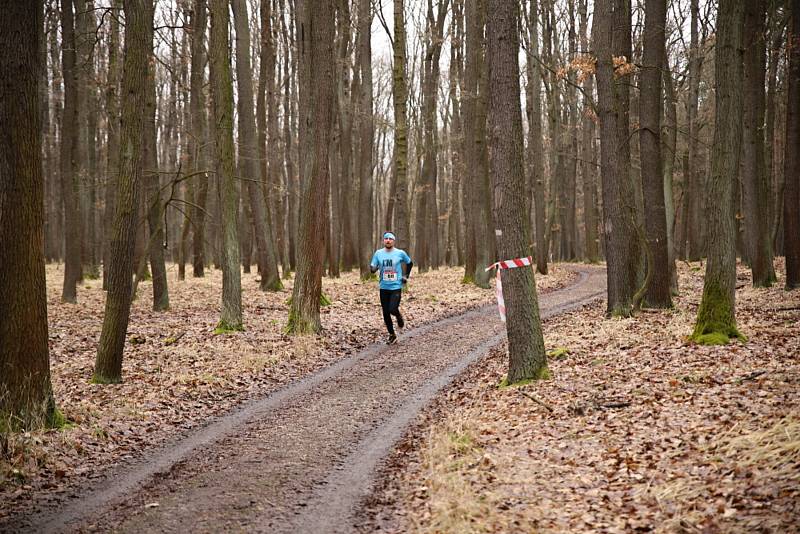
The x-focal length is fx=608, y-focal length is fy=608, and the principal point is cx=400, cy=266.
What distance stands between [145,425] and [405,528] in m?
4.29

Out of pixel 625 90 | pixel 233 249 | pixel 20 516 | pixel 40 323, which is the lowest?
pixel 20 516

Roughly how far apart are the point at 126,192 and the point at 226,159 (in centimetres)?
400

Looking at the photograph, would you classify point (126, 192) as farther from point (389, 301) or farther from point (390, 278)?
point (389, 301)

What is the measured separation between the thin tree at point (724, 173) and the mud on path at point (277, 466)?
415cm

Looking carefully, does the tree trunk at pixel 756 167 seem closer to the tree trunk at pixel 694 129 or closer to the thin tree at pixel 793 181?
the thin tree at pixel 793 181

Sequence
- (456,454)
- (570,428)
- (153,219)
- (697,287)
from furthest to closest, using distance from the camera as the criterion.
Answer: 1. (697,287)
2. (153,219)
3. (570,428)
4. (456,454)

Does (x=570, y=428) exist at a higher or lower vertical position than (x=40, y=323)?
lower

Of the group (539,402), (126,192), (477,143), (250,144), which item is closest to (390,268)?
(126,192)

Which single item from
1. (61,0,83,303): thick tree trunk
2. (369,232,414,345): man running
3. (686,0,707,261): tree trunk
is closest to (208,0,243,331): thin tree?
(369,232,414,345): man running

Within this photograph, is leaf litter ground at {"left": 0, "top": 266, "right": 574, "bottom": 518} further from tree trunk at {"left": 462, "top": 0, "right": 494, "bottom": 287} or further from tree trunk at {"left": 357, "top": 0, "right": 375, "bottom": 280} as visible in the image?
tree trunk at {"left": 357, "top": 0, "right": 375, "bottom": 280}

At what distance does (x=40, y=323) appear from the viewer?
7.01m

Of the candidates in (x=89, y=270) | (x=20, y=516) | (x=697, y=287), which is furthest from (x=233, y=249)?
(x=89, y=270)

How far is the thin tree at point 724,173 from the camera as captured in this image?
29.9 ft

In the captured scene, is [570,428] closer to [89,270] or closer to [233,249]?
[233,249]
